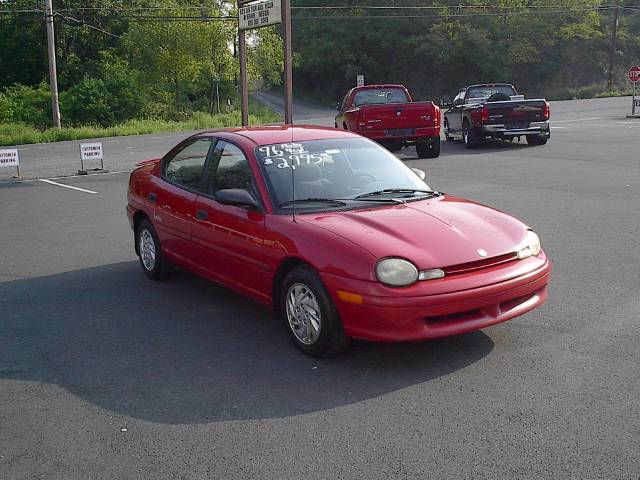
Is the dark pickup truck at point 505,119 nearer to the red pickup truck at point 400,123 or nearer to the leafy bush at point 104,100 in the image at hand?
the red pickup truck at point 400,123

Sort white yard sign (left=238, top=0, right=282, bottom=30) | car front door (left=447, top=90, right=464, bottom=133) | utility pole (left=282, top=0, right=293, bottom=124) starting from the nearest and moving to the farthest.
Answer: utility pole (left=282, top=0, right=293, bottom=124)
white yard sign (left=238, top=0, right=282, bottom=30)
car front door (left=447, top=90, right=464, bottom=133)

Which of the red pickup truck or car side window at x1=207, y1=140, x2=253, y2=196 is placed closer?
car side window at x1=207, y1=140, x2=253, y2=196

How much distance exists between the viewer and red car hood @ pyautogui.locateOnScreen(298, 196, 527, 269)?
4945mm

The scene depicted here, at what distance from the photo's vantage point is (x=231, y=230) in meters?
5.99

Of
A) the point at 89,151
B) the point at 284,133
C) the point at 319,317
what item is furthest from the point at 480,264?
the point at 89,151

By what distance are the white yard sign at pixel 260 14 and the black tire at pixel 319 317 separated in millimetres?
15182

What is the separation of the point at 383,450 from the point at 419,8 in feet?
238

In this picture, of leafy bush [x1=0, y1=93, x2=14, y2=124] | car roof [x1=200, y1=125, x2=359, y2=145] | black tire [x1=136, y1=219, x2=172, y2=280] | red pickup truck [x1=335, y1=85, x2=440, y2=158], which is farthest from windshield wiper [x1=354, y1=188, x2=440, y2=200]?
leafy bush [x1=0, y1=93, x2=14, y2=124]

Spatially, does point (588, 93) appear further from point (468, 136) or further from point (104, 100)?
point (468, 136)

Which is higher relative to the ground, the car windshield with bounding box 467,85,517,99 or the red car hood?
the car windshield with bounding box 467,85,517,99

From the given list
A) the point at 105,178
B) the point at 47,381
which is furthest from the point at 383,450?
the point at 105,178

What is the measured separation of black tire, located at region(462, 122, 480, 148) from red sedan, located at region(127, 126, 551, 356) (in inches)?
579

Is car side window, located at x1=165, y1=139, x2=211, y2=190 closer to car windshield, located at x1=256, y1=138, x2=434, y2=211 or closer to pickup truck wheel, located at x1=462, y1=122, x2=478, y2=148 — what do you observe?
car windshield, located at x1=256, y1=138, x2=434, y2=211

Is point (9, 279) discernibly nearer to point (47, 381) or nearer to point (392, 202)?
point (47, 381)
